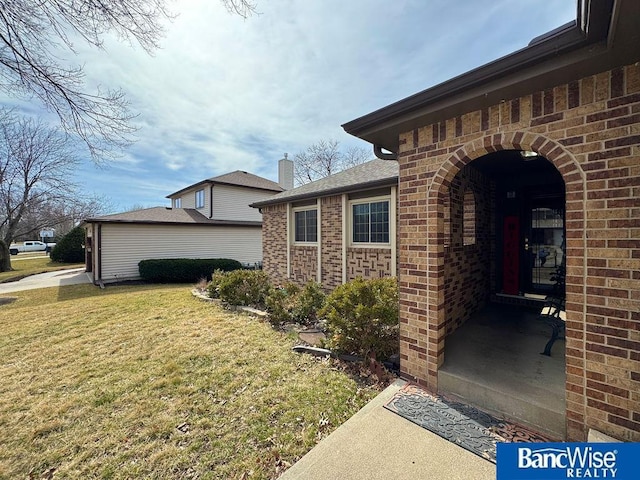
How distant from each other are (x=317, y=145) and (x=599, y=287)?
2903 cm

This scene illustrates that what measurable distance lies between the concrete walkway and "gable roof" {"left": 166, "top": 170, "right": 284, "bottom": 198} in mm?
17368

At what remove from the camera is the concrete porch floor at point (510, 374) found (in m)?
2.53

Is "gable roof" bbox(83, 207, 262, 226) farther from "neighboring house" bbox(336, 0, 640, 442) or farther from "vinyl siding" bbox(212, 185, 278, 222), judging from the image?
"neighboring house" bbox(336, 0, 640, 442)

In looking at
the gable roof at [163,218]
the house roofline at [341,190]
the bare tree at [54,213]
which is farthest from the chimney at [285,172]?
the bare tree at [54,213]

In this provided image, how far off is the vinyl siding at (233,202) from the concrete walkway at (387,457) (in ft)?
53.5

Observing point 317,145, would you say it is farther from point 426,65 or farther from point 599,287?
point 599,287

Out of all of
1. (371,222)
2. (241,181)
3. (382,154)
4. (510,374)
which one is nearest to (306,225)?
(371,222)

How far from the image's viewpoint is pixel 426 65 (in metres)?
6.13

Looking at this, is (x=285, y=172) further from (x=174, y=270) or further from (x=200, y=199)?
(x=174, y=270)

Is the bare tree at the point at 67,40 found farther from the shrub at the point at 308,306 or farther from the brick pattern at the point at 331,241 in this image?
the brick pattern at the point at 331,241

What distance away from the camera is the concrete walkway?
6.81 feet

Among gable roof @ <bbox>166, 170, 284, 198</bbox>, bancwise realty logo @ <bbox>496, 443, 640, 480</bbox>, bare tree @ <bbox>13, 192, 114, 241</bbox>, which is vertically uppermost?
gable roof @ <bbox>166, 170, 284, 198</bbox>

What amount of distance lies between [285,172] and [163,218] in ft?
29.5

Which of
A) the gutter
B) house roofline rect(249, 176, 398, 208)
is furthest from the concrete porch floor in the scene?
house roofline rect(249, 176, 398, 208)
